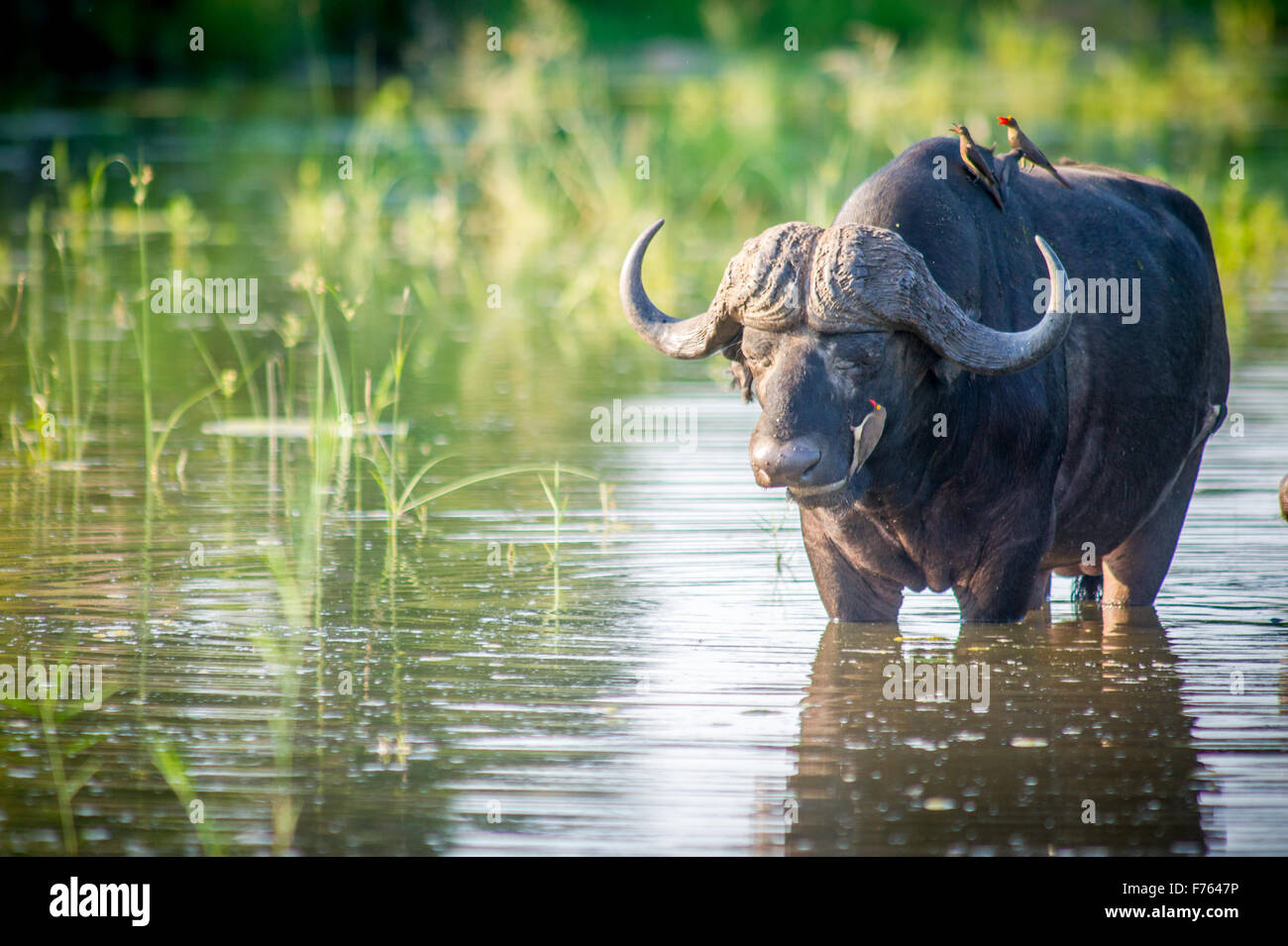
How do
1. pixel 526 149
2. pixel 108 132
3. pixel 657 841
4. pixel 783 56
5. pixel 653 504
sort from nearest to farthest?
1. pixel 657 841
2. pixel 653 504
3. pixel 526 149
4. pixel 108 132
5. pixel 783 56

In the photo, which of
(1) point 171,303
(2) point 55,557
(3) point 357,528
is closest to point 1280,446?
(3) point 357,528

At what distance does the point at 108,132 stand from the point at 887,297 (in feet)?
80.0

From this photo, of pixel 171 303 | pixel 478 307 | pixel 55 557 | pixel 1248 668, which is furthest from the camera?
pixel 478 307

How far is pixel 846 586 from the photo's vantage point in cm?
703

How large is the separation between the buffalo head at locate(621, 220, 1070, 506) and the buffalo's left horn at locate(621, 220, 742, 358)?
0.40 ft

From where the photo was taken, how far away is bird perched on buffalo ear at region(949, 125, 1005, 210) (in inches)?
263

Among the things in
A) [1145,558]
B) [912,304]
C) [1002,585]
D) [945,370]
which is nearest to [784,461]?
[912,304]

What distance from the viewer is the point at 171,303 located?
44.4 feet

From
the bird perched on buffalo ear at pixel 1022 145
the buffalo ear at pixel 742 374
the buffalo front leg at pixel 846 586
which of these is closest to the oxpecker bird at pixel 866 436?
the buffalo ear at pixel 742 374

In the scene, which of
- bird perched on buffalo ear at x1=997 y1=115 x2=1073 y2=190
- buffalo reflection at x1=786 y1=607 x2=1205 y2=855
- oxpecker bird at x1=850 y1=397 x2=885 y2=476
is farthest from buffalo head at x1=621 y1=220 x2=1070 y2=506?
bird perched on buffalo ear at x1=997 y1=115 x2=1073 y2=190

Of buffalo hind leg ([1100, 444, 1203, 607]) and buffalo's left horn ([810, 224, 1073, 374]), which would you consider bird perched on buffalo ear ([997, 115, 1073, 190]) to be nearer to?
buffalo's left horn ([810, 224, 1073, 374])

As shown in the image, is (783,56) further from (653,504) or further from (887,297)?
(887,297)

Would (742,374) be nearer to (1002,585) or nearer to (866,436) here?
(866,436)

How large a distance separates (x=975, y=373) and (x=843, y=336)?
0.61 metres
